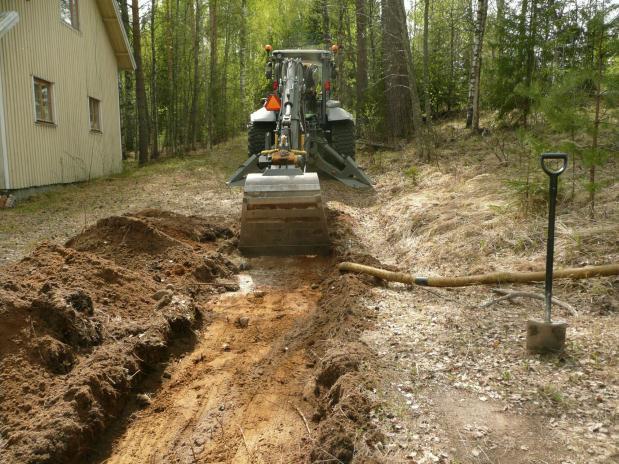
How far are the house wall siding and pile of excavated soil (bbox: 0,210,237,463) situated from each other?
22.9ft

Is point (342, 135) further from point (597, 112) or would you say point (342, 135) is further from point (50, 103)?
point (50, 103)

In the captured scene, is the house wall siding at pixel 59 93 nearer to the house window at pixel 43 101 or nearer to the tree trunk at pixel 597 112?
the house window at pixel 43 101

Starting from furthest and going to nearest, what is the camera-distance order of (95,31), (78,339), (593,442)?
(95,31)
(78,339)
(593,442)

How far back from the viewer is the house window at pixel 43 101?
13328mm

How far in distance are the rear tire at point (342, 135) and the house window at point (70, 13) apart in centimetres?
843

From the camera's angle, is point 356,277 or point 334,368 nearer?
point 334,368

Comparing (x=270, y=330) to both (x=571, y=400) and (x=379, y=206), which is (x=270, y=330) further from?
(x=379, y=206)

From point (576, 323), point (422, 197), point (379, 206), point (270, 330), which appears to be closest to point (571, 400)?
point (576, 323)

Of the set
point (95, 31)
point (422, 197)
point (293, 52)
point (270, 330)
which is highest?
point (95, 31)

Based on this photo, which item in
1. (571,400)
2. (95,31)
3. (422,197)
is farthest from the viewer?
(95,31)

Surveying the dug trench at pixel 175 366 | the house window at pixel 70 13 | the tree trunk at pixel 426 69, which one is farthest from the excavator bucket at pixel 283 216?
the house window at pixel 70 13

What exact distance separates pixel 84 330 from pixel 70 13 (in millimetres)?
14450

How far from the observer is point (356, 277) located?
18.6 feet

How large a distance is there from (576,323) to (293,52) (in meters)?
9.28
